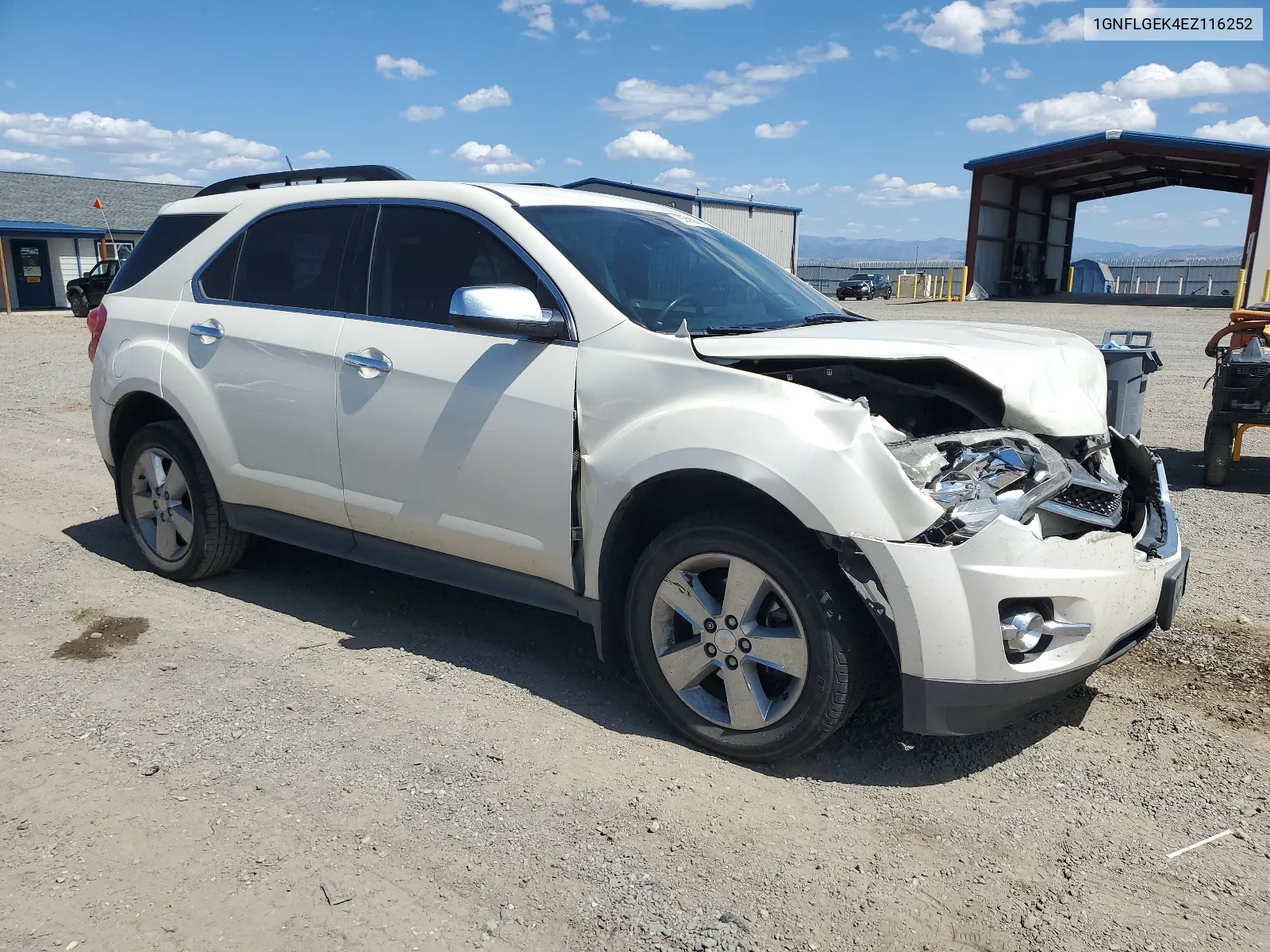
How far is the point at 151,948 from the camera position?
8.14 feet

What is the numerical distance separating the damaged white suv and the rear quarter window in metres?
0.13

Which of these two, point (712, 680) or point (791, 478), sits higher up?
point (791, 478)

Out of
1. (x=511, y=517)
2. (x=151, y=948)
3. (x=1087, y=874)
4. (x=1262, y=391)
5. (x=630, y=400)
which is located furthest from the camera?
(x=1262, y=391)

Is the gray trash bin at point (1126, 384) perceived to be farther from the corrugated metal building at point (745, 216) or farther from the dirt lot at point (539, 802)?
the corrugated metal building at point (745, 216)

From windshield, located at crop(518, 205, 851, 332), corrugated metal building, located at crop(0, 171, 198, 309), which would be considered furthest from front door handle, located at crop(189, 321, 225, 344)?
corrugated metal building, located at crop(0, 171, 198, 309)

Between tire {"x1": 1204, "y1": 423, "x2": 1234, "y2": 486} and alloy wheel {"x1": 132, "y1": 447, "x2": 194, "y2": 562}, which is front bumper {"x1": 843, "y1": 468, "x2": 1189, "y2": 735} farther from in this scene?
tire {"x1": 1204, "y1": 423, "x2": 1234, "y2": 486}

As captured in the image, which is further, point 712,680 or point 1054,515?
point 712,680

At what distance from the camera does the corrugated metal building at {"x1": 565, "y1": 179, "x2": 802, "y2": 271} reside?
36.9 m

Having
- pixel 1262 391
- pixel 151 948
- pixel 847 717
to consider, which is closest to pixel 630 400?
pixel 847 717

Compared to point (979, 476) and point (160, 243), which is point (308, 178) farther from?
point (979, 476)

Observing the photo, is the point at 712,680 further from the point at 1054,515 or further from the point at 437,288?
the point at 437,288

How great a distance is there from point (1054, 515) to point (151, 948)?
2810mm

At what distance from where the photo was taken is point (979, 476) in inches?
121

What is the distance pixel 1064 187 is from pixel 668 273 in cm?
4709
